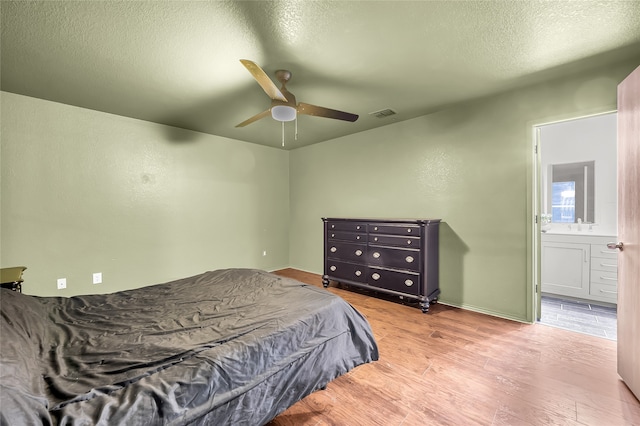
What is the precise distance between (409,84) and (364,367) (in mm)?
2561

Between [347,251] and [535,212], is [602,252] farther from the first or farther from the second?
[347,251]

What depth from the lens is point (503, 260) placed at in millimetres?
2934

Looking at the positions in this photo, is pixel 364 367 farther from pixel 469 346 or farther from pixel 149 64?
pixel 149 64

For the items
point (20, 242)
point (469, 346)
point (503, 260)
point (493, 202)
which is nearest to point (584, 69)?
point (493, 202)

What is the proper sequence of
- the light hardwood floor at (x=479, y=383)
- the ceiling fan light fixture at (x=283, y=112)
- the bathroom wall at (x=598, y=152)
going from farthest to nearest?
the bathroom wall at (x=598, y=152), the ceiling fan light fixture at (x=283, y=112), the light hardwood floor at (x=479, y=383)

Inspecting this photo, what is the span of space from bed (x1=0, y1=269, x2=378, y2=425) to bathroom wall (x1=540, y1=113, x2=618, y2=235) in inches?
149

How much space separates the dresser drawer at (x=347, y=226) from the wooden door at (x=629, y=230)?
2.33 meters

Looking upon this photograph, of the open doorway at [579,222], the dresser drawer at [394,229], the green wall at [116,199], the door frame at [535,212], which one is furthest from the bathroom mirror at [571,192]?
the green wall at [116,199]

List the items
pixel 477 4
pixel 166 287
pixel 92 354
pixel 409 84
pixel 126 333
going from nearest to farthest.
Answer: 1. pixel 92 354
2. pixel 126 333
3. pixel 477 4
4. pixel 166 287
5. pixel 409 84

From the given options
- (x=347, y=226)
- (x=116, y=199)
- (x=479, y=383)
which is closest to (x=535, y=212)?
(x=479, y=383)

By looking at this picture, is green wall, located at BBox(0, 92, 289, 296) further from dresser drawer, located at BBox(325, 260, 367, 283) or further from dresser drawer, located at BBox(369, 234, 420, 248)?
dresser drawer, located at BBox(369, 234, 420, 248)

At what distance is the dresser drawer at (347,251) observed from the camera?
3.68 m

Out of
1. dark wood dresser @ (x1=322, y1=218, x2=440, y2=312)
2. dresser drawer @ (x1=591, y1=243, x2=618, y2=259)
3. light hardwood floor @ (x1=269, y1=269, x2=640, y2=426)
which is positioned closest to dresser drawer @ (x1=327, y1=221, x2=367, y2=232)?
dark wood dresser @ (x1=322, y1=218, x2=440, y2=312)

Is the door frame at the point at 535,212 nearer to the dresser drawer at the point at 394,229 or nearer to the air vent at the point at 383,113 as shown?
the dresser drawer at the point at 394,229
